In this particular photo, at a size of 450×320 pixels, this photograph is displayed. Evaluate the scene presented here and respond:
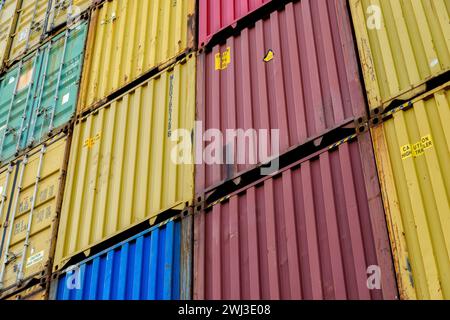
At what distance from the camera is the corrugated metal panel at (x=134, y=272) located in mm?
8992

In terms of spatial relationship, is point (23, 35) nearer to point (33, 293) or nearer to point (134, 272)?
point (33, 293)

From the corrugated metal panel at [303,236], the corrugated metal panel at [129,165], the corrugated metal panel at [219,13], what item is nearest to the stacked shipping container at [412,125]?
the corrugated metal panel at [303,236]

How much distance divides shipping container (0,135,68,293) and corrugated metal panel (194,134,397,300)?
3.20m

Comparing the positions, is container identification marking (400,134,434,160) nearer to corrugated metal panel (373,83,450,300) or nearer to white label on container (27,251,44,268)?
corrugated metal panel (373,83,450,300)

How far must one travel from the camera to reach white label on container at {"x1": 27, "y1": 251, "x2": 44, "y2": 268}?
36.0 ft

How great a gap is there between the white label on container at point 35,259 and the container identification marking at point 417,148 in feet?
19.9

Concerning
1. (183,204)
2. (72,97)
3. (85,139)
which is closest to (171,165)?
(183,204)

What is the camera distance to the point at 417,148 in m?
7.53

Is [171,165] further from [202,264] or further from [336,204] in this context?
[336,204]

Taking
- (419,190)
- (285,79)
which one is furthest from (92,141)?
(419,190)

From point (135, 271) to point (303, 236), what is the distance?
8.37 feet

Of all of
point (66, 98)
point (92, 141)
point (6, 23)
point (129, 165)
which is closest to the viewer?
point (129, 165)

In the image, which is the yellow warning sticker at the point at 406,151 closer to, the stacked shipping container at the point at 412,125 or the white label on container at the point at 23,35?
the stacked shipping container at the point at 412,125

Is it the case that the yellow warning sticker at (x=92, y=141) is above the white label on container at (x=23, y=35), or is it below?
below
